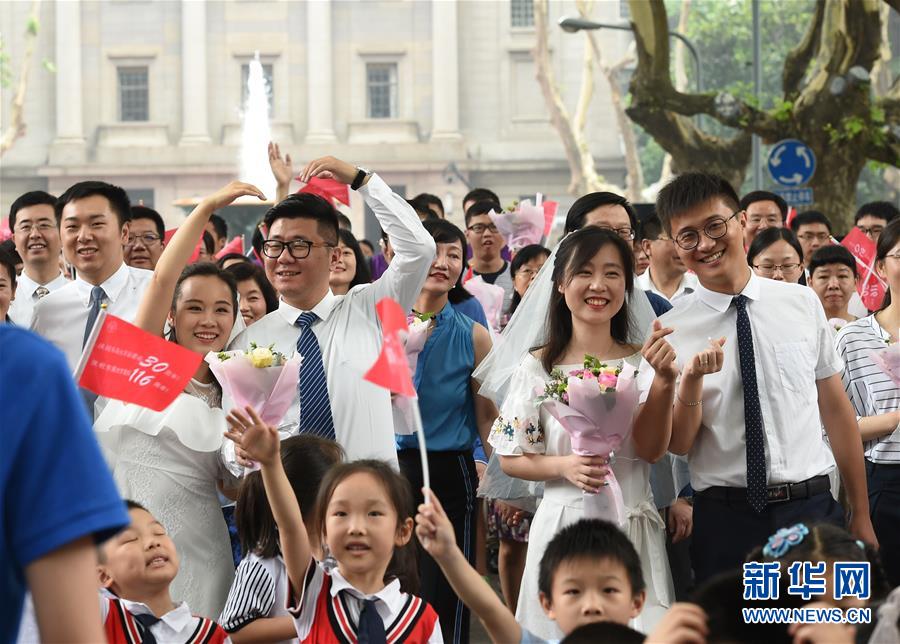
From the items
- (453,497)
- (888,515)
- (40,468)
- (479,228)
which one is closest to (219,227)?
(479,228)

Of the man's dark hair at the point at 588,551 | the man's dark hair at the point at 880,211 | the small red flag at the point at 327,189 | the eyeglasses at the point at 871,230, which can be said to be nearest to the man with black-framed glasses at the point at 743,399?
the man's dark hair at the point at 588,551

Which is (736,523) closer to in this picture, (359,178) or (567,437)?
(567,437)

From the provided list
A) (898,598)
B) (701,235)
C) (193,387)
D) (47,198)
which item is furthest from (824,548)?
(47,198)

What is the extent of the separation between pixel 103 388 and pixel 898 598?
2.83m

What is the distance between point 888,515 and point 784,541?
2.82 metres

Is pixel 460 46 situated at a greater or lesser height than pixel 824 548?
greater

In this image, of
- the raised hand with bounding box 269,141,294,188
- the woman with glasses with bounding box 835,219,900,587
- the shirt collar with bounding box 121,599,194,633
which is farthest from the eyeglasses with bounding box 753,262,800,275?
the shirt collar with bounding box 121,599,194,633

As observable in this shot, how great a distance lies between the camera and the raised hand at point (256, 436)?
4262mm

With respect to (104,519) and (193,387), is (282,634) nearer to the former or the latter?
(193,387)

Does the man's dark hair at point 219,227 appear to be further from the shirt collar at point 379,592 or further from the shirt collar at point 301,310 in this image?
the shirt collar at point 379,592

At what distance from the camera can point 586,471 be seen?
5172 mm

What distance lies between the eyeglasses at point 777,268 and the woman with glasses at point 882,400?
3.53ft

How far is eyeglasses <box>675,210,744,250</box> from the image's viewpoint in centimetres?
546

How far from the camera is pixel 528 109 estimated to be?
58375mm
